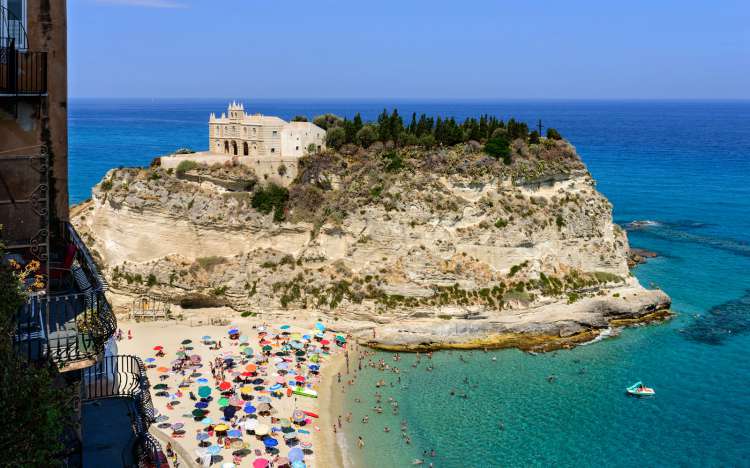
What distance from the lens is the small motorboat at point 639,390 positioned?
36750 mm

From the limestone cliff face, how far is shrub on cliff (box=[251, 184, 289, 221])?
0.24 metres

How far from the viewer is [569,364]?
40.3 m

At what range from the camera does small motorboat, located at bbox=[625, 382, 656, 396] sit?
36750 mm

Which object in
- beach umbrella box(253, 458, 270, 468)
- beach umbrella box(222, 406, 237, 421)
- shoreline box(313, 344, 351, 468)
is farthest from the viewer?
beach umbrella box(222, 406, 237, 421)

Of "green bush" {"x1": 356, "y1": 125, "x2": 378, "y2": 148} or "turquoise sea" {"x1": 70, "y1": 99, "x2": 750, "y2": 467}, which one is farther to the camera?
"green bush" {"x1": 356, "y1": 125, "x2": 378, "y2": 148}

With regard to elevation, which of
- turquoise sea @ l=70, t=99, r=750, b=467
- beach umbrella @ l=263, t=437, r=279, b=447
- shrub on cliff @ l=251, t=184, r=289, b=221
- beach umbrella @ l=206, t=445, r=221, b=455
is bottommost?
beach umbrella @ l=206, t=445, r=221, b=455

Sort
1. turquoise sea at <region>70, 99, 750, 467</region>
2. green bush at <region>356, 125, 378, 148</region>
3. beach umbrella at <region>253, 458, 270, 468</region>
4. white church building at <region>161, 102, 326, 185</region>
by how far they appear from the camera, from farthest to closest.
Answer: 1. green bush at <region>356, 125, 378, 148</region>
2. white church building at <region>161, 102, 326, 185</region>
3. turquoise sea at <region>70, 99, 750, 467</region>
4. beach umbrella at <region>253, 458, 270, 468</region>

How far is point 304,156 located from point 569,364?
25.8 m

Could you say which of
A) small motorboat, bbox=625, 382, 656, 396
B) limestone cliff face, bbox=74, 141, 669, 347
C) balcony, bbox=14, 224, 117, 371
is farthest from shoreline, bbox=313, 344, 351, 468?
balcony, bbox=14, 224, 117, 371

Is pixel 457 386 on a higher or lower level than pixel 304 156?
lower

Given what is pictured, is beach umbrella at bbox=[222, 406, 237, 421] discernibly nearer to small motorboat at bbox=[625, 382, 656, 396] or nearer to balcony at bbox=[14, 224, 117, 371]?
Result: small motorboat at bbox=[625, 382, 656, 396]

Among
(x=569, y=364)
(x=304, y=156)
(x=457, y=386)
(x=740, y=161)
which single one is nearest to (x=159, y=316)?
(x=304, y=156)

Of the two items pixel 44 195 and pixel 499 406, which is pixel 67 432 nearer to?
pixel 44 195

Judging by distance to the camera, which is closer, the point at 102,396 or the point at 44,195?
the point at 44,195
